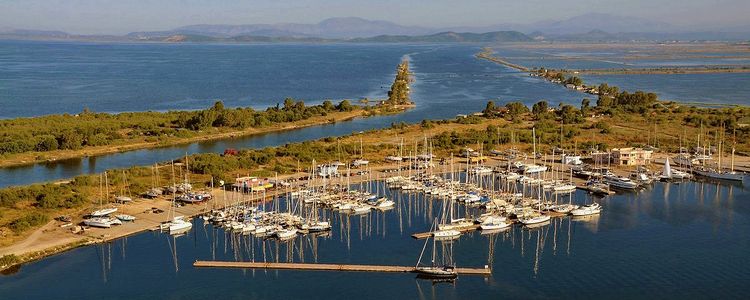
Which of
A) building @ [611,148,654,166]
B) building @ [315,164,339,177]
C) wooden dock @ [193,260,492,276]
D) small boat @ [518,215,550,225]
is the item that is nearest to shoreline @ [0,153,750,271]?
building @ [315,164,339,177]

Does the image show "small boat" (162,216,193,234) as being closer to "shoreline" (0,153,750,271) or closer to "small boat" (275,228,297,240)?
"shoreline" (0,153,750,271)

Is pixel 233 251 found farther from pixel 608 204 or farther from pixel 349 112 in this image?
pixel 349 112

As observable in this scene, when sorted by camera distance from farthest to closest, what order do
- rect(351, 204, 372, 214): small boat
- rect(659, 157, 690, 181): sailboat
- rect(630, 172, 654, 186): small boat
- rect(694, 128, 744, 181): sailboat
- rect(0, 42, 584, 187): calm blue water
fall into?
1. rect(0, 42, 584, 187): calm blue water
2. rect(659, 157, 690, 181): sailboat
3. rect(694, 128, 744, 181): sailboat
4. rect(630, 172, 654, 186): small boat
5. rect(351, 204, 372, 214): small boat

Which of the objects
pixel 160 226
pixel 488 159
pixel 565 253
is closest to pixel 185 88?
pixel 488 159

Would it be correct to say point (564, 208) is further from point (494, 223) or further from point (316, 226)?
Answer: point (316, 226)

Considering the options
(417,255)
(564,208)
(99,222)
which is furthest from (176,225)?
(564,208)
